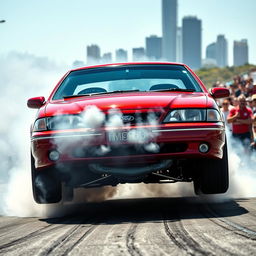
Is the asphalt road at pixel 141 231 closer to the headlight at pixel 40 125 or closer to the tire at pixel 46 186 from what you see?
the tire at pixel 46 186

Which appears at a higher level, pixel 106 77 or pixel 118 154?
pixel 106 77

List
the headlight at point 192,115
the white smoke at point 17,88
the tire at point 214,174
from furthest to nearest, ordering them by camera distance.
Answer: the white smoke at point 17,88 → the tire at point 214,174 → the headlight at point 192,115

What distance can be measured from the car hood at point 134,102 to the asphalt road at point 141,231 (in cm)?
98

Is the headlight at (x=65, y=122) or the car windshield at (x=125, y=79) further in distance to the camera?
the car windshield at (x=125, y=79)

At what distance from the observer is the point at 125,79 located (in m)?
7.44

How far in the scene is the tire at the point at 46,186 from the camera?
6.22m

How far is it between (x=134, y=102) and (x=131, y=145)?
45cm

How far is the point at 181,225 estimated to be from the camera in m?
5.04

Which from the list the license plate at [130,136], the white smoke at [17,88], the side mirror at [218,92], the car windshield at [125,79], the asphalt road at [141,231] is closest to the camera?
the asphalt road at [141,231]

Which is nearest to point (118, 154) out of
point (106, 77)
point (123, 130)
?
point (123, 130)

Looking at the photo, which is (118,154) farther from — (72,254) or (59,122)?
(72,254)

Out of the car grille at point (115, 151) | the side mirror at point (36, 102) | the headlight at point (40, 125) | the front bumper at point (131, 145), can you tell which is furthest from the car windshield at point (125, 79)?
the car grille at point (115, 151)

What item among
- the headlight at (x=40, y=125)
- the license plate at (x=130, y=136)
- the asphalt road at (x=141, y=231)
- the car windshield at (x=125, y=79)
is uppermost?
the car windshield at (x=125, y=79)

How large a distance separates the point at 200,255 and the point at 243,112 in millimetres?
10583
